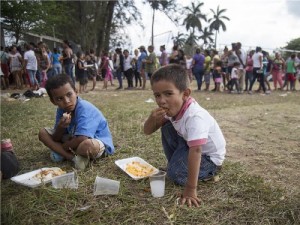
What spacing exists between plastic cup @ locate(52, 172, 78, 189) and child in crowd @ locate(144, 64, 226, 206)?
2.41 feet

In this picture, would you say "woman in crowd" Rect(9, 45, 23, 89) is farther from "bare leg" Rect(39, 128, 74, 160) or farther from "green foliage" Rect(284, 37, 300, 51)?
"green foliage" Rect(284, 37, 300, 51)

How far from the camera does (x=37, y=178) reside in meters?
2.59

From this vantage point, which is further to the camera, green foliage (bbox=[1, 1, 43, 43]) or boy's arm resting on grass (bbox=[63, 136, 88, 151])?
green foliage (bbox=[1, 1, 43, 43])

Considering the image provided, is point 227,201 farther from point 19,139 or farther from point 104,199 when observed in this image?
point 19,139

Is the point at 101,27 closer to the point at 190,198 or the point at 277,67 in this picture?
the point at 277,67

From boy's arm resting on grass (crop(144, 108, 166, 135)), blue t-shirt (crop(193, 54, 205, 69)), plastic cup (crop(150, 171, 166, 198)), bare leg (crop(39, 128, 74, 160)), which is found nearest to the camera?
plastic cup (crop(150, 171, 166, 198))

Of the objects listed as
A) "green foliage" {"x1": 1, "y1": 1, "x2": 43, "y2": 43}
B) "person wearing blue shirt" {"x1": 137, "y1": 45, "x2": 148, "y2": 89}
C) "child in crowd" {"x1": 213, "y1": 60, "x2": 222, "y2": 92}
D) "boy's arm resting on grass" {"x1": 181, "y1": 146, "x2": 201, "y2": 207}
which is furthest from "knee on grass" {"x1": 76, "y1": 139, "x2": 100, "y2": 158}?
"green foliage" {"x1": 1, "y1": 1, "x2": 43, "y2": 43}

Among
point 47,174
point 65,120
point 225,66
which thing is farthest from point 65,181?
point 225,66

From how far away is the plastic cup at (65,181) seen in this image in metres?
2.45

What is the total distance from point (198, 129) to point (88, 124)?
47.1 inches

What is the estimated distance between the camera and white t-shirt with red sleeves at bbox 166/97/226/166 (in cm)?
218

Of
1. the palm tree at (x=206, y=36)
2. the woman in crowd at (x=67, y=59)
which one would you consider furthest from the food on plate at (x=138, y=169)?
the palm tree at (x=206, y=36)

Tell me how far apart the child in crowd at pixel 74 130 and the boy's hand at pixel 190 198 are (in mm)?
1087

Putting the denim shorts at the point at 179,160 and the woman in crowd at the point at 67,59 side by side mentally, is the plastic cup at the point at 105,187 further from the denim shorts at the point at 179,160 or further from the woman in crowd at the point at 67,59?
the woman in crowd at the point at 67,59
